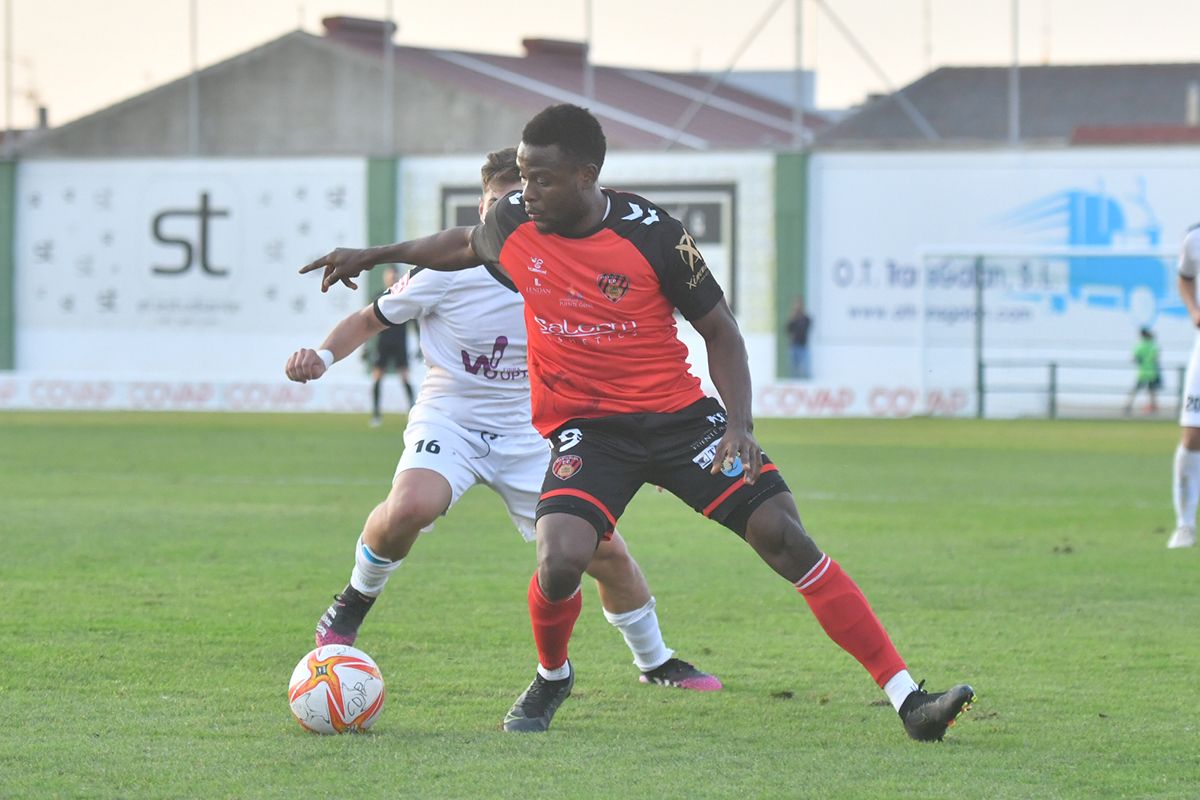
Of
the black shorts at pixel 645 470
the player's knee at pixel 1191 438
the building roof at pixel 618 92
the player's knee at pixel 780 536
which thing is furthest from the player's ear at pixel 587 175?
the building roof at pixel 618 92

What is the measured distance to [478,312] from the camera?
287 inches

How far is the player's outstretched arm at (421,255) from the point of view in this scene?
6086mm

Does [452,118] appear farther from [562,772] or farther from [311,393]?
[562,772]

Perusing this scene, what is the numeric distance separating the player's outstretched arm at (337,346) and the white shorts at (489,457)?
431mm

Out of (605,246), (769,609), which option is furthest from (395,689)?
(769,609)

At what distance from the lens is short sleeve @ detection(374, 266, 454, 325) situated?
7.13m

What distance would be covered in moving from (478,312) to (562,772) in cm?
256

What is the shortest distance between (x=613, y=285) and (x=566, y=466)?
0.61 meters

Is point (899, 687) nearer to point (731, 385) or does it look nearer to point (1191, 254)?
point (731, 385)

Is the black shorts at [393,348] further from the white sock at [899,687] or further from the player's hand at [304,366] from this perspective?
the white sock at [899,687]

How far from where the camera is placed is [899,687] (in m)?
5.72

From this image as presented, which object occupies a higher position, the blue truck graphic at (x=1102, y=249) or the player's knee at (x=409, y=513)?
the blue truck graphic at (x=1102, y=249)

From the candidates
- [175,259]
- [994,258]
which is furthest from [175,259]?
[994,258]

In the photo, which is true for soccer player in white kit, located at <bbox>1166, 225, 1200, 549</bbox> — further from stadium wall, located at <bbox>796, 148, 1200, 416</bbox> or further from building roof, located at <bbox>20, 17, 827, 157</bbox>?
building roof, located at <bbox>20, 17, 827, 157</bbox>
